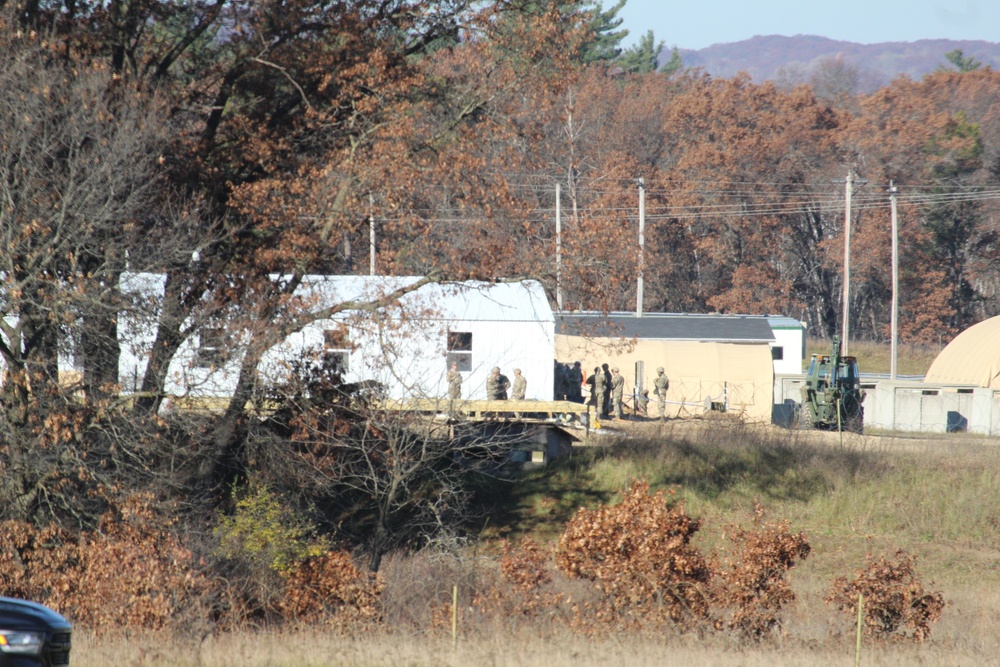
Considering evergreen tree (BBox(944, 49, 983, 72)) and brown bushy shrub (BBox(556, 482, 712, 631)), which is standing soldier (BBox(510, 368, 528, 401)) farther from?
evergreen tree (BBox(944, 49, 983, 72))

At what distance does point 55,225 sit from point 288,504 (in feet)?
21.2

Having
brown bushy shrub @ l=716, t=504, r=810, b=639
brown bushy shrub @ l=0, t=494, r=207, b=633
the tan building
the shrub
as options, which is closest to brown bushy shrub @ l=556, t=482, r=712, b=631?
brown bushy shrub @ l=716, t=504, r=810, b=639

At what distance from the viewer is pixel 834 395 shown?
3212 cm

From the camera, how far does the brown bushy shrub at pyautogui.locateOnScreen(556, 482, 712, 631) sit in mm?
13836

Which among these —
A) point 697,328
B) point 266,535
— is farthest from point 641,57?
point 266,535

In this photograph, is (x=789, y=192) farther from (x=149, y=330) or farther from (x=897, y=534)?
(x=149, y=330)

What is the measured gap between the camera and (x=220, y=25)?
19.6m

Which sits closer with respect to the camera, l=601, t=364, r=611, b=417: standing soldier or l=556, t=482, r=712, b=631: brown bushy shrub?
l=556, t=482, r=712, b=631: brown bushy shrub

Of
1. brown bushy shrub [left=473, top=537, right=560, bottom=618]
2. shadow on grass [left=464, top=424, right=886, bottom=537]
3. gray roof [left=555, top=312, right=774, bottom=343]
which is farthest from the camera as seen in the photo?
gray roof [left=555, top=312, right=774, bottom=343]

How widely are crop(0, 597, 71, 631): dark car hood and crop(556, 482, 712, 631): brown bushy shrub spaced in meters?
7.20

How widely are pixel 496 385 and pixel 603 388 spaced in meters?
3.76

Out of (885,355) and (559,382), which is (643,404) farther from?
(885,355)

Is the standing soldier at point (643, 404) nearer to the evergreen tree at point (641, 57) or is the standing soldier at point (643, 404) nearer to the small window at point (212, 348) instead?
the small window at point (212, 348)

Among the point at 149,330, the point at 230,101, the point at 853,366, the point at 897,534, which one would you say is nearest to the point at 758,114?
the point at 853,366
